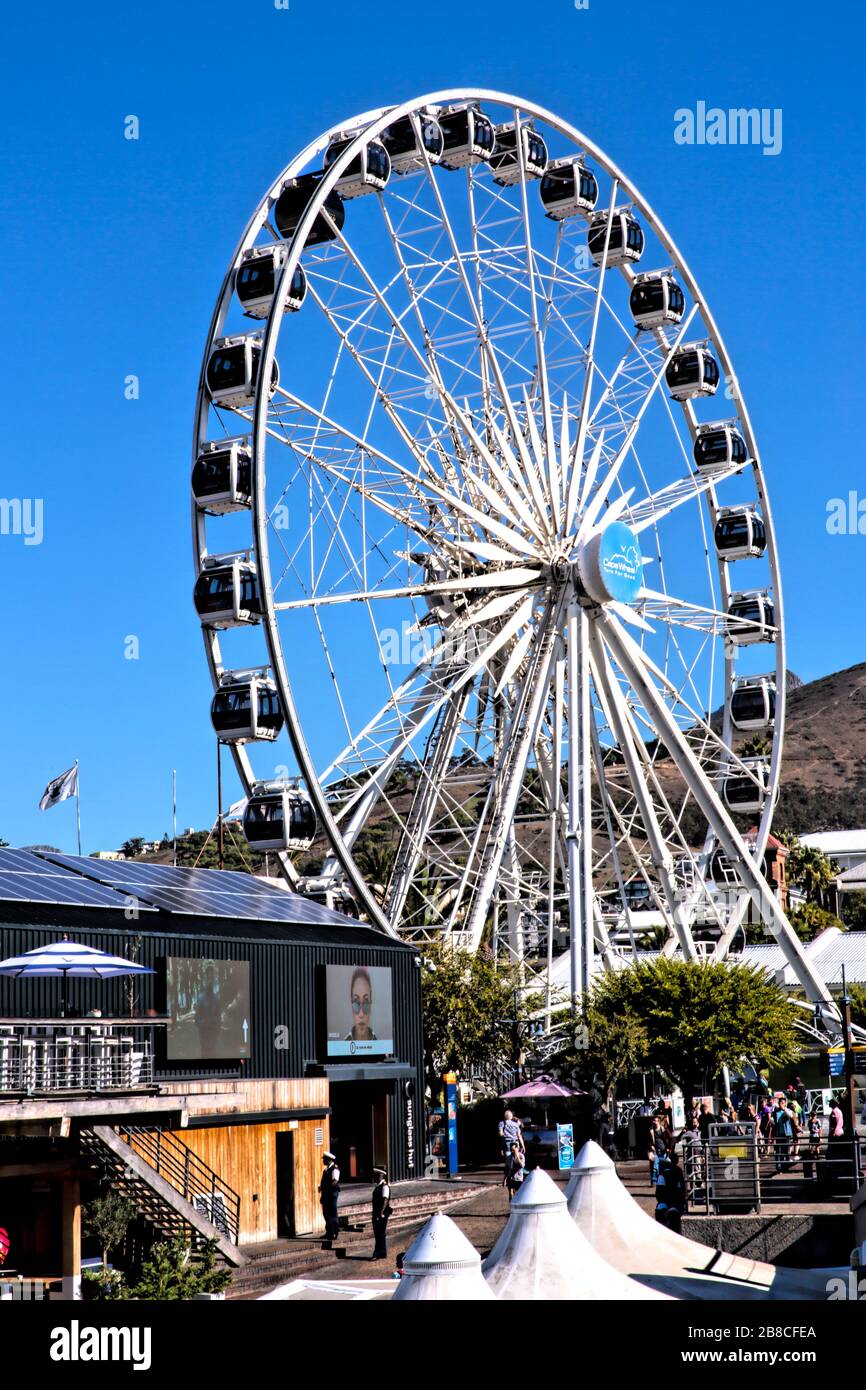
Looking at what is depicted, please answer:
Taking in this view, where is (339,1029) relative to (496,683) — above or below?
below

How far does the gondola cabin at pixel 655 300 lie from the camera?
4734cm

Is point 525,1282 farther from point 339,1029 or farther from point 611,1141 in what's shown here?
point 611,1141

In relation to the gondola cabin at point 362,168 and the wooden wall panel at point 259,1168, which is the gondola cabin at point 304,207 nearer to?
the gondola cabin at point 362,168

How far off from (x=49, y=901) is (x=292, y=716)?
8758 mm

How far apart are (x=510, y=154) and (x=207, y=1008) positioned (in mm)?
24547

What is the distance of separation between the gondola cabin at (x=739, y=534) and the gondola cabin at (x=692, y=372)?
347cm

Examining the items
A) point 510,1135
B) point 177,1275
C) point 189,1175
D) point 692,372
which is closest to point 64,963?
point 189,1175

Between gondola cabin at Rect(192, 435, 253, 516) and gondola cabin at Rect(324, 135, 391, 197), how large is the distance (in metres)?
6.45

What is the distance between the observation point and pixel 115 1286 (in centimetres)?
2106

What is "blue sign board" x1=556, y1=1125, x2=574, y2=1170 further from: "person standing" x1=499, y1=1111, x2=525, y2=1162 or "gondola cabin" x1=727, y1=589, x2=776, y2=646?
"gondola cabin" x1=727, y1=589, x2=776, y2=646

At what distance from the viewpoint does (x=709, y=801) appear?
44.5 meters
